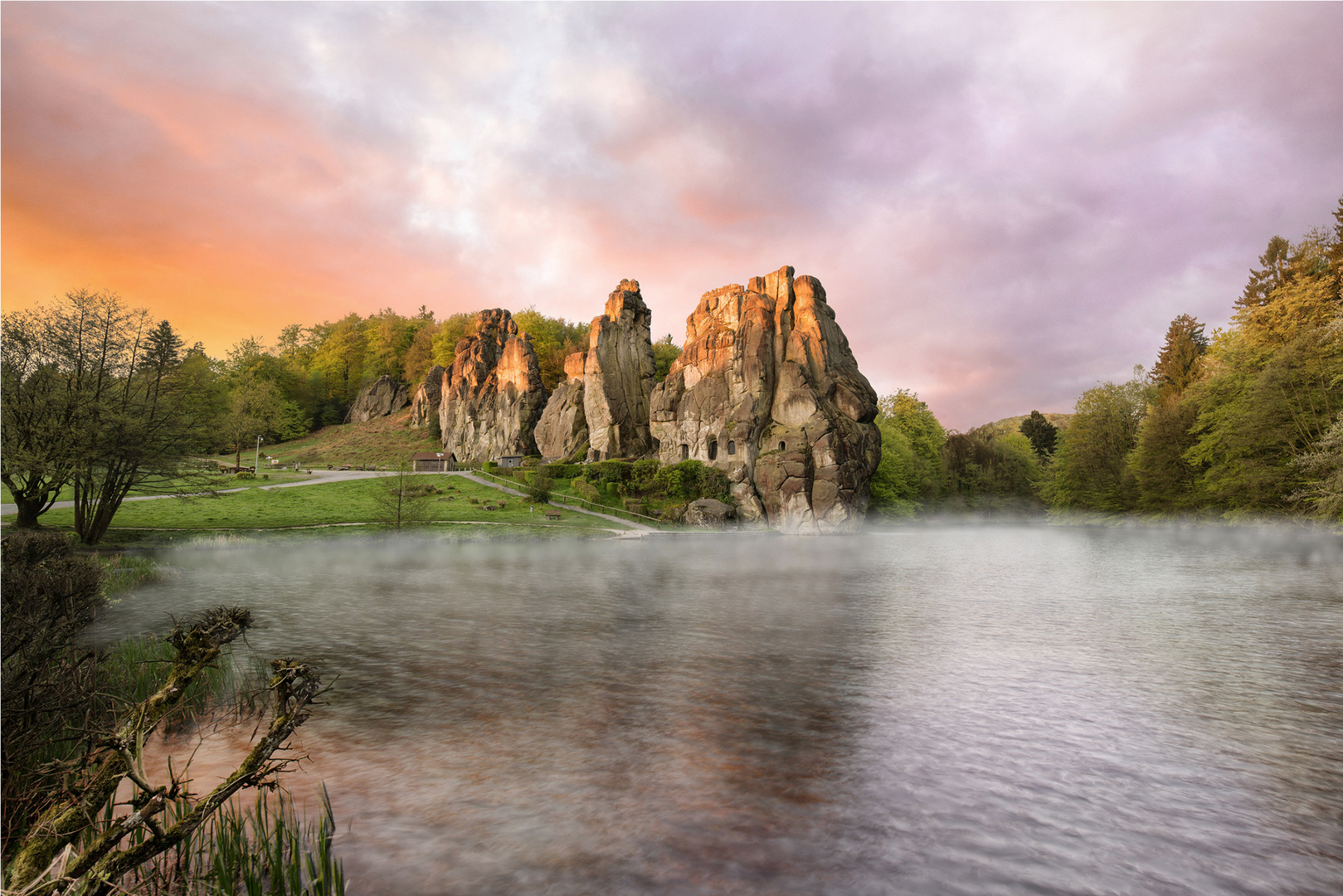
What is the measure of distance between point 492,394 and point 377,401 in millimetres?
29520

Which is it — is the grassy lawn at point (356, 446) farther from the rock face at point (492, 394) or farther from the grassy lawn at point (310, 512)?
the grassy lawn at point (310, 512)

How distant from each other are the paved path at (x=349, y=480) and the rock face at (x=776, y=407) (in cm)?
1126

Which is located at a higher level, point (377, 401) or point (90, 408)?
point (377, 401)

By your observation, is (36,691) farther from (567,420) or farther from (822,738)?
(567,420)

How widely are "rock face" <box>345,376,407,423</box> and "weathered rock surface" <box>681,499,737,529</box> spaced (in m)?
66.4

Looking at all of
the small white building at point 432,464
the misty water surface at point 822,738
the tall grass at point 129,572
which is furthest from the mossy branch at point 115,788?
the small white building at point 432,464

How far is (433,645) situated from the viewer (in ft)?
43.4

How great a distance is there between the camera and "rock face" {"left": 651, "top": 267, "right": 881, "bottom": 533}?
167ft

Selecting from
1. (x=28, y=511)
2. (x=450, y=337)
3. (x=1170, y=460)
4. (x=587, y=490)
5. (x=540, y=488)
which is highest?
(x=450, y=337)

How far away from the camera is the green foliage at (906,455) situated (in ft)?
199

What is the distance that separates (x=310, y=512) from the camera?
3866 centimetres

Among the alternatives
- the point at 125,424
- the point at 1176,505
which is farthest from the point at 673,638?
the point at 1176,505

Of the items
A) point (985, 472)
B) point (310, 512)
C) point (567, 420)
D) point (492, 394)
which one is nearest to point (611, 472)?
point (567, 420)

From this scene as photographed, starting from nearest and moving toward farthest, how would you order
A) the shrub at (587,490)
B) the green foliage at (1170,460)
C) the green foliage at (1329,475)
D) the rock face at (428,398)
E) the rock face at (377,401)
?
the green foliage at (1329,475), the green foliage at (1170,460), the shrub at (587,490), the rock face at (428,398), the rock face at (377,401)
